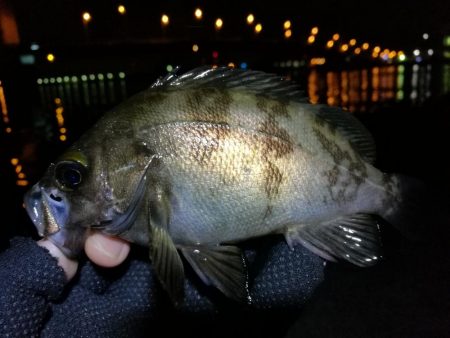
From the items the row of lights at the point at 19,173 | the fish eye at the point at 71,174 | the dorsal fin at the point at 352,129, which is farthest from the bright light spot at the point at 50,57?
the dorsal fin at the point at 352,129

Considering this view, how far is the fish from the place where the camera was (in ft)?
5.37

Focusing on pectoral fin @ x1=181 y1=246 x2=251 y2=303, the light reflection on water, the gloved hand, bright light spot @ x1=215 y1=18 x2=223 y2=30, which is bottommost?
the gloved hand

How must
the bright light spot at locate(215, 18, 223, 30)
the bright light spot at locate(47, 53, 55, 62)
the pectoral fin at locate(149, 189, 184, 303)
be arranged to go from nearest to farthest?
the pectoral fin at locate(149, 189, 184, 303)
the bright light spot at locate(47, 53, 55, 62)
the bright light spot at locate(215, 18, 223, 30)

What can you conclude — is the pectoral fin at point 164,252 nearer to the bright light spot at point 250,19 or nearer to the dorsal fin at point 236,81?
the dorsal fin at point 236,81

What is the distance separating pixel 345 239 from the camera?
6.54 feet

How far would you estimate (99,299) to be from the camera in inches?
83.9

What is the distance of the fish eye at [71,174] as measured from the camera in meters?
1.62

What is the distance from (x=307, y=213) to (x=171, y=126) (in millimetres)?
801

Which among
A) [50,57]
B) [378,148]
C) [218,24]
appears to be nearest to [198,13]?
[218,24]

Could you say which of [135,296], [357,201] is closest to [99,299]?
[135,296]

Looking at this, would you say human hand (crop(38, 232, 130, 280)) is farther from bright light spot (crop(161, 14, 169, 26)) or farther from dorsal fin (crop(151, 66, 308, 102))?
A: bright light spot (crop(161, 14, 169, 26))

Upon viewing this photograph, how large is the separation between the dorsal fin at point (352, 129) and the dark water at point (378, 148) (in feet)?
0.32

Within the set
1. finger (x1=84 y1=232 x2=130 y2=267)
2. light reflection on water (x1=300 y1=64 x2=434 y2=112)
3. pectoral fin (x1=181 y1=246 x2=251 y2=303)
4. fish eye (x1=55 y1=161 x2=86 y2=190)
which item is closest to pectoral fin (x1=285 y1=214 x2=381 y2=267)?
pectoral fin (x1=181 y1=246 x2=251 y2=303)

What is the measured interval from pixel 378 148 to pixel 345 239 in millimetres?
6279
